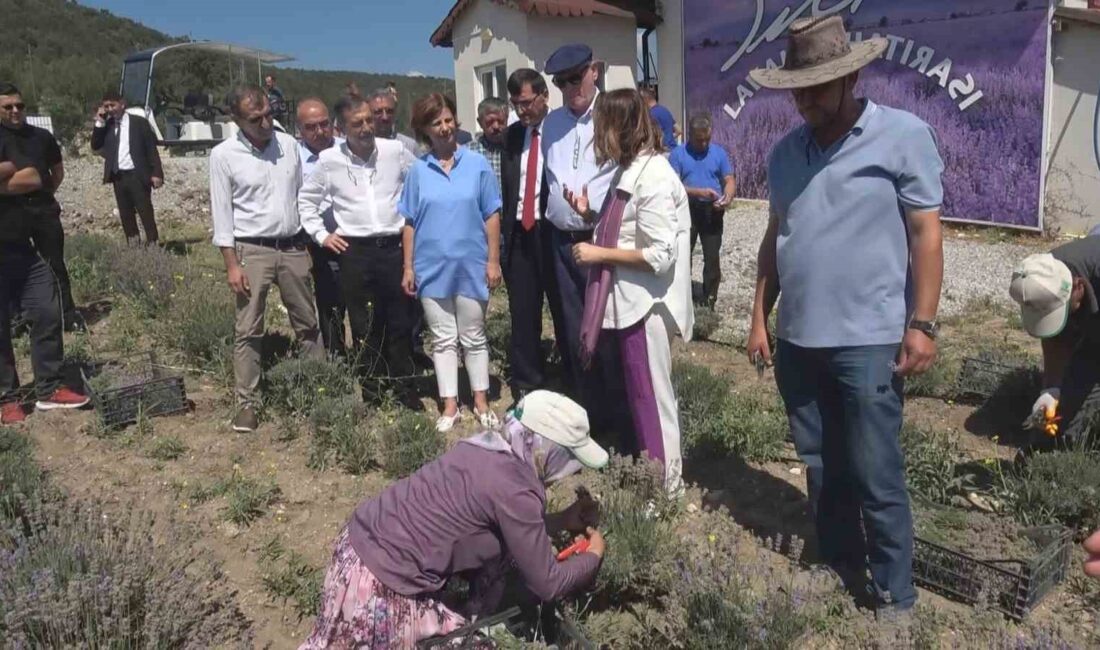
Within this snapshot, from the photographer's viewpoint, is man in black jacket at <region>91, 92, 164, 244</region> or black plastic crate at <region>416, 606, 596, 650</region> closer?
black plastic crate at <region>416, 606, 596, 650</region>

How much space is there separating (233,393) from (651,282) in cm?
309

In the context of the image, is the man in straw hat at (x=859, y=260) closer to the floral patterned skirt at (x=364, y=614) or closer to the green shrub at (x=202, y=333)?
the floral patterned skirt at (x=364, y=614)

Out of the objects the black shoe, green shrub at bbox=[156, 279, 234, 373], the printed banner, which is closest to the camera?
the black shoe

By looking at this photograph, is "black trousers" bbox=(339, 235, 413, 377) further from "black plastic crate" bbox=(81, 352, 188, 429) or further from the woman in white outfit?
the woman in white outfit

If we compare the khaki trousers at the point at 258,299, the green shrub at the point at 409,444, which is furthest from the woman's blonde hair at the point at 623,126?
the khaki trousers at the point at 258,299

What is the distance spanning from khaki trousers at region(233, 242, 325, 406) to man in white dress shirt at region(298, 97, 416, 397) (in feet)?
0.71

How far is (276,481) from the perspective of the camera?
438 centimetres

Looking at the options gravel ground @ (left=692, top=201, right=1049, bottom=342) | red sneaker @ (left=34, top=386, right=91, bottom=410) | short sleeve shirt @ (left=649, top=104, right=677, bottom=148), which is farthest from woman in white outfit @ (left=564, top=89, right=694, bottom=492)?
red sneaker @ (left=34, top=386, right=91, bottom=410)

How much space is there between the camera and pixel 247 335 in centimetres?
489

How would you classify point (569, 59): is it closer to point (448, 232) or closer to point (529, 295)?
point (448, 232)

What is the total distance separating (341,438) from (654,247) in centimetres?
205

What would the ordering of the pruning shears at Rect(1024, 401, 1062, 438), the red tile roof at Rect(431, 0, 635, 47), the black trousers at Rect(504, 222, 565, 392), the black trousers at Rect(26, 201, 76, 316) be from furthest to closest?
the red tile roof at Rect(431, 0, 635, 47) → the black trousers at Rect(26, 201, 76, 316) → the black trousers at Rect(504, 222, 565, 392) → the pruning shears at Rect(1024, 401, 1062, 438)

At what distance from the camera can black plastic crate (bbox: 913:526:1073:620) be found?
3.02m

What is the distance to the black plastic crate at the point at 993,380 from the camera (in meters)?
4.81
